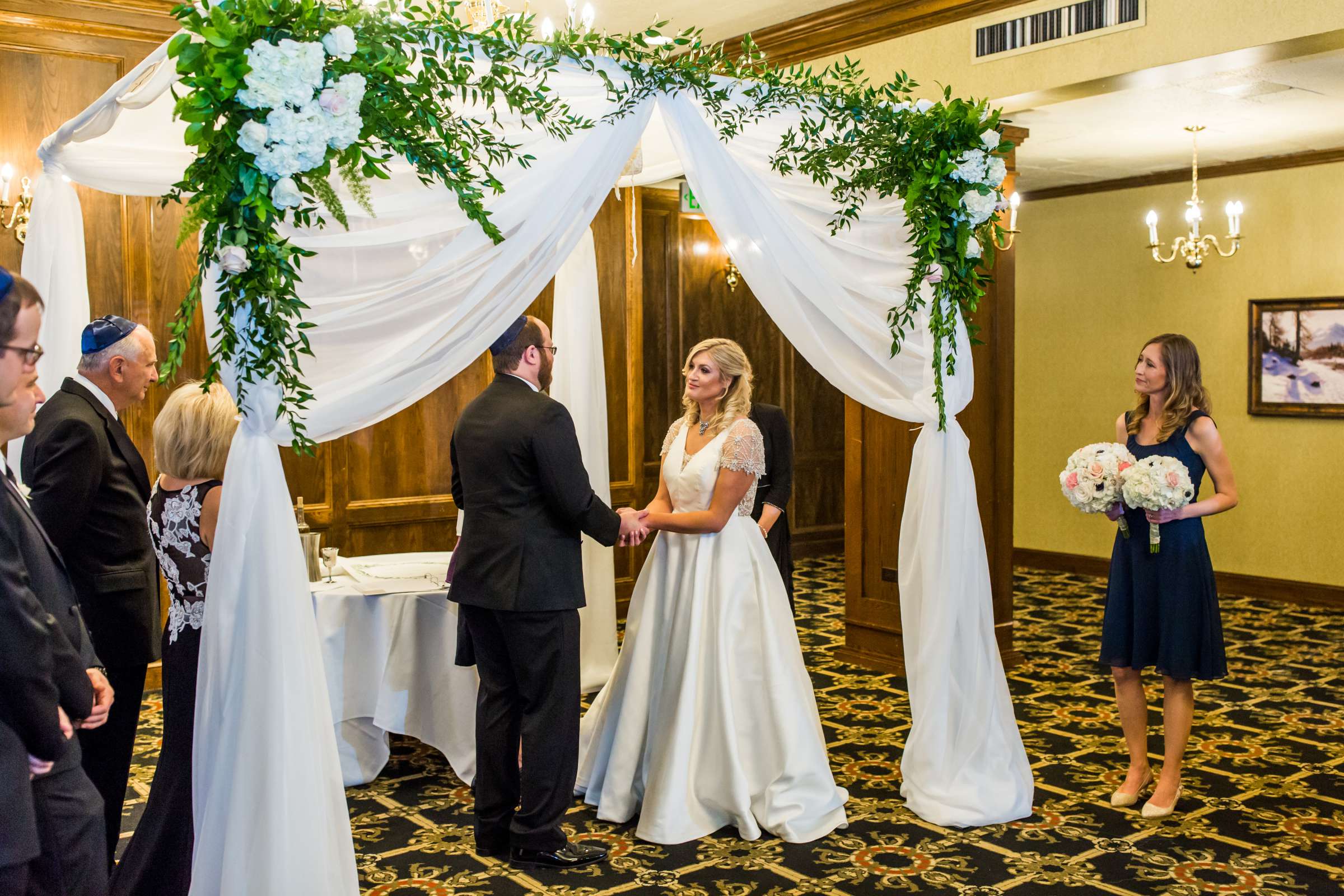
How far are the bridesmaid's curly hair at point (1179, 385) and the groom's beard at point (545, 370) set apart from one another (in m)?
2.01

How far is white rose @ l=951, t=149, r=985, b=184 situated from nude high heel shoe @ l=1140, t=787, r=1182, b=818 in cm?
222

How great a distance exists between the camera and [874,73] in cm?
629

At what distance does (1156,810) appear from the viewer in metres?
4.20

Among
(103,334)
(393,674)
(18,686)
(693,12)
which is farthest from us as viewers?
(693,12)

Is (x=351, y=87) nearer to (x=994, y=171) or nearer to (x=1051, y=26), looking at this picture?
(x=994, y=171)

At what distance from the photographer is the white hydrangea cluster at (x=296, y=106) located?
2723 mm

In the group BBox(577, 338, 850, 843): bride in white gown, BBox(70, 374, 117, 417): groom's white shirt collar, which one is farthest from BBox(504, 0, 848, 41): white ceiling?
BBox(70, 374, 117, 417): groom's white shirt collar

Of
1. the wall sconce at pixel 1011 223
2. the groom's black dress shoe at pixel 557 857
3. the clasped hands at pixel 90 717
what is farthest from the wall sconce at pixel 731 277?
the clasped hands at pixel 90 717

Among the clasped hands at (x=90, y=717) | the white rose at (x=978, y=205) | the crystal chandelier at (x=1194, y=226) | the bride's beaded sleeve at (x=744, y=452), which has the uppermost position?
the crystal chandelier at (x=1194, y=226)

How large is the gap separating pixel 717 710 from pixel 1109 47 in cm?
340

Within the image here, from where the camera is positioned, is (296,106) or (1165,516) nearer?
(296,106)

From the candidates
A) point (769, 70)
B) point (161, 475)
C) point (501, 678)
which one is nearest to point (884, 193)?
point (769, 70)

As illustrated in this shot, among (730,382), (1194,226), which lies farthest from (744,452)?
(1194,226)

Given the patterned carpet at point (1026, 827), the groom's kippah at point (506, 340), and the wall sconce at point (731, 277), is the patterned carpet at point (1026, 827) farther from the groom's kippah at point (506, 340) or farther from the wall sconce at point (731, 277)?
the wall sconce at point (731, 277)
